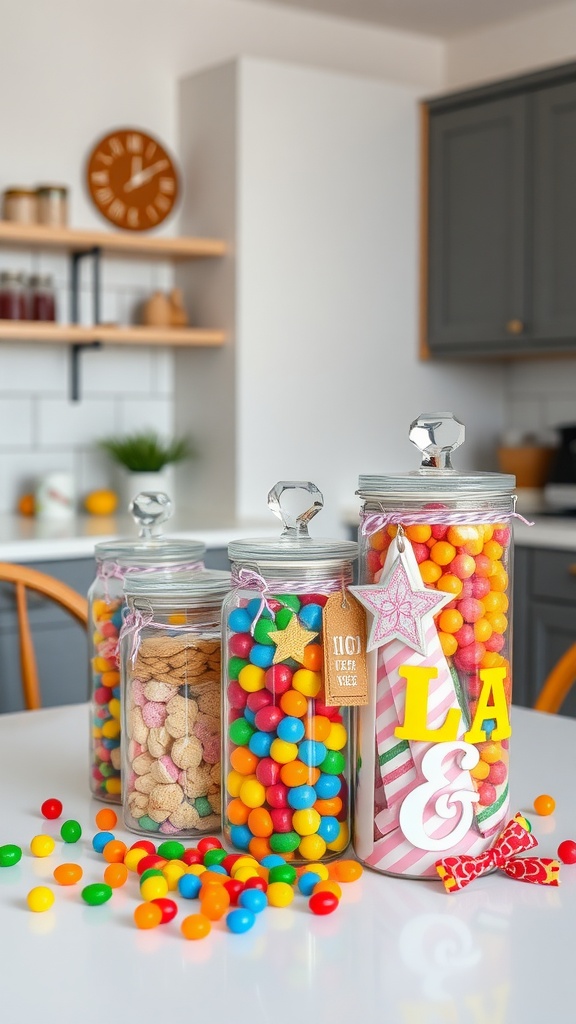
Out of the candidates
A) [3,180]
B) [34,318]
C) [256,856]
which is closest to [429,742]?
[256,856]

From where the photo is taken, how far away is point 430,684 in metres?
0.84

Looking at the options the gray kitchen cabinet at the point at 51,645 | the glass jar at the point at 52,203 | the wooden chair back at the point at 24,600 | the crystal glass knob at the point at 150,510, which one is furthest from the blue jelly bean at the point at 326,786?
the glass jar at the point at 52,203

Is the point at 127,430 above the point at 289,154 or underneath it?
underneath

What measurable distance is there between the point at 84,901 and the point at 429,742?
10.5 inches

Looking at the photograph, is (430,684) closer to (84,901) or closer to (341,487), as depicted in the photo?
(84,901)

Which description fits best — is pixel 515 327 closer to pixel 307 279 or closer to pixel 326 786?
pixel 307 279

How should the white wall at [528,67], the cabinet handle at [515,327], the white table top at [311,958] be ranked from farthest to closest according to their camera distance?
1. the white wall at [528,67]
2. the cabinet handle at [515,327]
3. the white table top at [311,958]

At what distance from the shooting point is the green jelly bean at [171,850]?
89cm

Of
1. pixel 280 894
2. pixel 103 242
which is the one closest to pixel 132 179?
pixel 103 242

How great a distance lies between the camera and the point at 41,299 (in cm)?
312

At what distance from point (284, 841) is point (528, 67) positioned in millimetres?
3324

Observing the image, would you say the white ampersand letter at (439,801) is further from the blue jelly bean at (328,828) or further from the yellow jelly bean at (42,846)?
the yellow jelly bean at (42,846)

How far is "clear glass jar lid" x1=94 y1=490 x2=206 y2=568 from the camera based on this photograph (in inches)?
42.6

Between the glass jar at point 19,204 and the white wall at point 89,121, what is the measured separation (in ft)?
0.45
